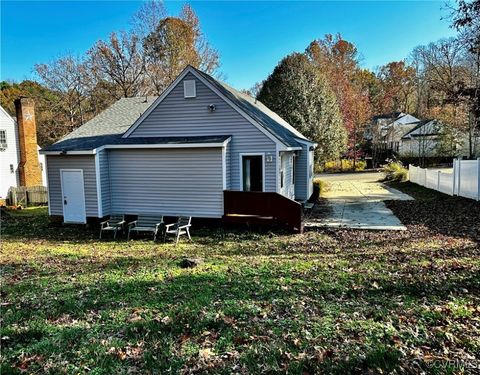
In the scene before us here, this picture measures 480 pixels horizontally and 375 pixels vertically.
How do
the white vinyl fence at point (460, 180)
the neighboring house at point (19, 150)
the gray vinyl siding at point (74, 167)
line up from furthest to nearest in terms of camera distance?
the neighboring house at point (19, 150), the white vinyl fence at point (460, 180), the gray vinyl siding at point (74, 167)

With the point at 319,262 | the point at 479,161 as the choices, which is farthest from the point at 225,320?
the point at 479,161

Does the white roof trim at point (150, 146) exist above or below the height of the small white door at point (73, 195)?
above

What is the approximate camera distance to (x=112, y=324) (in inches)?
183

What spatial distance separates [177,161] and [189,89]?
9.11ft

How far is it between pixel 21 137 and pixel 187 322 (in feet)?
86.3

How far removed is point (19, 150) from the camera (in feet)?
88.0

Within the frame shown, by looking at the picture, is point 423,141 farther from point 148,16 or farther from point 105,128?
point 105,128

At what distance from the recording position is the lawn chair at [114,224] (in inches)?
489

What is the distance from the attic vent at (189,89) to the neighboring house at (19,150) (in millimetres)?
17785

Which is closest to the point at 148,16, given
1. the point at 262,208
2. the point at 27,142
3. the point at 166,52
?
the point at 166,52

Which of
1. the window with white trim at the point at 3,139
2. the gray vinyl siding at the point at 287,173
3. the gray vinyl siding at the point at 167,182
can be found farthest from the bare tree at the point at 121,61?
the gray vinyl siding at the point at 287,173

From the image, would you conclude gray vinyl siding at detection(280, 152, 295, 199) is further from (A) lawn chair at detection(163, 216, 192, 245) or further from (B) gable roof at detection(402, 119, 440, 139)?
(B) gable roof at detection(402, 119, 440, 139)

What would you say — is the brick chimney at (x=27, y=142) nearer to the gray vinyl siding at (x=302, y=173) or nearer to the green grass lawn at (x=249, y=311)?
the green grass lawn at (x=249, y=311)

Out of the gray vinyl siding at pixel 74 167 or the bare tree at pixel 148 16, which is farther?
the bare tree at pixel 148 16
